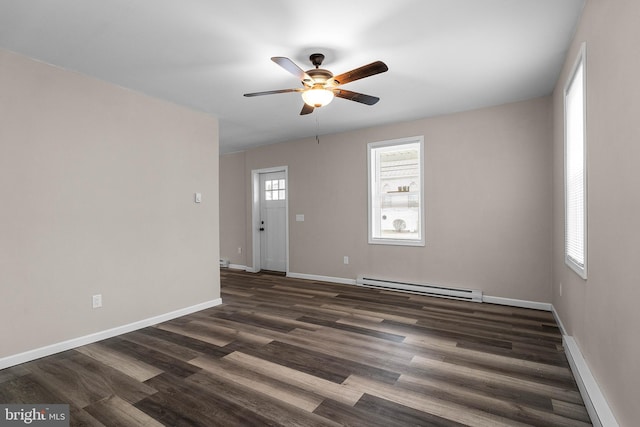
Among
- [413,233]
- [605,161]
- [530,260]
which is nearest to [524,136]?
[530,260]

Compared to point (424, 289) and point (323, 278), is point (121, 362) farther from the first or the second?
point (424, 289)

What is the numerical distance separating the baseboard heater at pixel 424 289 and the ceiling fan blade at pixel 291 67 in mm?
3362

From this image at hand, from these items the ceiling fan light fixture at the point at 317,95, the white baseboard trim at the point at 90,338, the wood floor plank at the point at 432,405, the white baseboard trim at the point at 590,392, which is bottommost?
the wood floor plank at the point at 432,405

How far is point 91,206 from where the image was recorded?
319 centimetres

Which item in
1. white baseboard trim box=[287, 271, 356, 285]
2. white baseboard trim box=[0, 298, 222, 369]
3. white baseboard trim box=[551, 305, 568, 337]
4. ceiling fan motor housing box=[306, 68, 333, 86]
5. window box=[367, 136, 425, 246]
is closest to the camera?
white baseboard trim box=[0, 298, 222, 369]

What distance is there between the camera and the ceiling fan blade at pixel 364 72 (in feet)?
7.89

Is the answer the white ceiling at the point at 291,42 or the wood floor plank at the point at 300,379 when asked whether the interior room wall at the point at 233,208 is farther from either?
the wood floor plank at the point at 300,379

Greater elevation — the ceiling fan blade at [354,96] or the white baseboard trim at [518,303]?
the ceiling fan blade at [354,96]

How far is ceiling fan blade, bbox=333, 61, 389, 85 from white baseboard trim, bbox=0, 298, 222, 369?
3.13 meters

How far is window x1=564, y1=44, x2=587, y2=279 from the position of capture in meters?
2.41

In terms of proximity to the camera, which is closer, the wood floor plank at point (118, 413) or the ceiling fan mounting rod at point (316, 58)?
the wood floor plank at point (118, 413)

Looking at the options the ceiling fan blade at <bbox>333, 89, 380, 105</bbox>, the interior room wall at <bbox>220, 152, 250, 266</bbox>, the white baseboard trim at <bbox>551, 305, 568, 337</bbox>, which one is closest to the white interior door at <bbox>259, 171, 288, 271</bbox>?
the interior room wall at <bbox>220, 152, 250, 266</bbox>

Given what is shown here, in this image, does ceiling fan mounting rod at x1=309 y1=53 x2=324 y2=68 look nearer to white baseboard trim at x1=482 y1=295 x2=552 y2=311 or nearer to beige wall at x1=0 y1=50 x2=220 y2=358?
beige wall at x1=0 y1=50 x2=220 y2=358

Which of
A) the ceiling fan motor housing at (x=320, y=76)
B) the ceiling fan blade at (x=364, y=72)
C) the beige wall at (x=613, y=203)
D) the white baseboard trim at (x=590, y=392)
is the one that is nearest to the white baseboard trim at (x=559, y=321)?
the white baseboard trim at (x=590, y=392)
